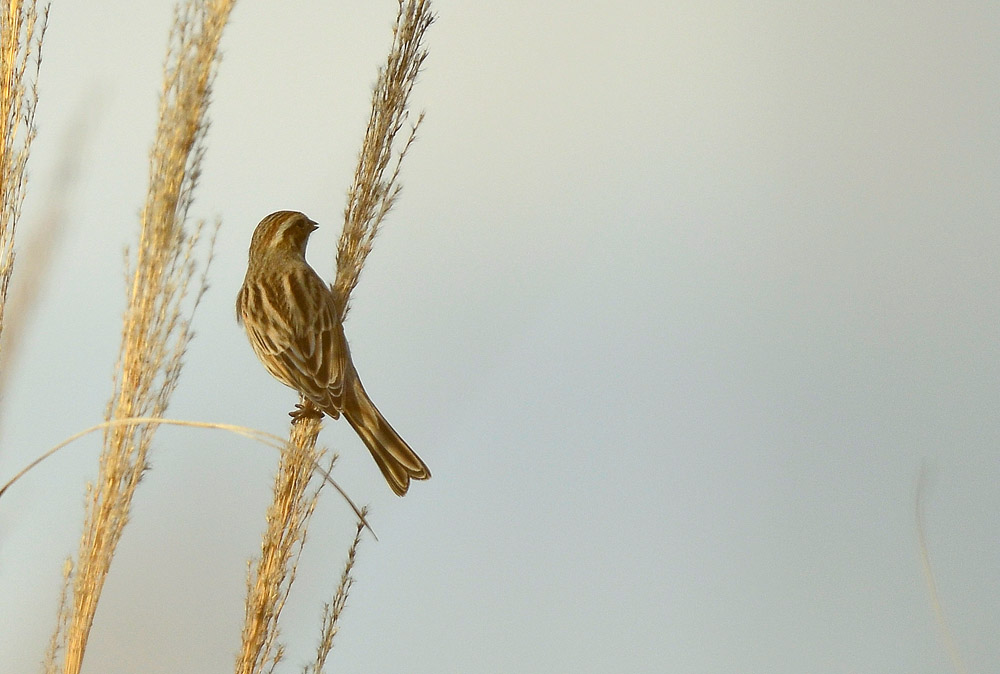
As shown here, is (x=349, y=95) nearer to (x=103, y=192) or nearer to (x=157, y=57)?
(x=157, y=57)

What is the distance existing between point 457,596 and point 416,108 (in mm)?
1017

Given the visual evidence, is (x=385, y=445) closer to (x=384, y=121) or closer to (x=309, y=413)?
(x=309, y=413)

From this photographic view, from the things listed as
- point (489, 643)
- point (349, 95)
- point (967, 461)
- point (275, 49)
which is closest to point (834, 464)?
point (967, 461)

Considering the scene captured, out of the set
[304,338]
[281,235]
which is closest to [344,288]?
[304,338]

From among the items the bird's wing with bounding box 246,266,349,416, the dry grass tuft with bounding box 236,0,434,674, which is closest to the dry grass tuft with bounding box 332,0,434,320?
the dry grass tuft with bounding box 236,0,434,674

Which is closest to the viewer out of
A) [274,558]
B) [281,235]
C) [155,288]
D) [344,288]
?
[155,288]

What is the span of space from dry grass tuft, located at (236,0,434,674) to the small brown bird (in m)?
0.04

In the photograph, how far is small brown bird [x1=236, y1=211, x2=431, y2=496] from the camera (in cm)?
113

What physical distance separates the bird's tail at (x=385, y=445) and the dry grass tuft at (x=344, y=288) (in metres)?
0.06

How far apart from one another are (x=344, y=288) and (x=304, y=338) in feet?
0.31

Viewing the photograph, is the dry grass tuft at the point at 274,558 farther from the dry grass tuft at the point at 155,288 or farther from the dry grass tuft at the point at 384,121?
the dry grass tuft at the point at 384,121

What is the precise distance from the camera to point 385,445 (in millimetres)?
1139

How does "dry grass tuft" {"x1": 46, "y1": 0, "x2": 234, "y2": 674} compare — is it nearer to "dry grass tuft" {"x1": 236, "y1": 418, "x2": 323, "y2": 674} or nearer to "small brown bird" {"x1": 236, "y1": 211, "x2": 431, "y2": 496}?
"dry grass tuft" {"x1": 236, "y1": 418, "x2": 323, "y2": 674}

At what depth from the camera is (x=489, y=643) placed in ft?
5.47
